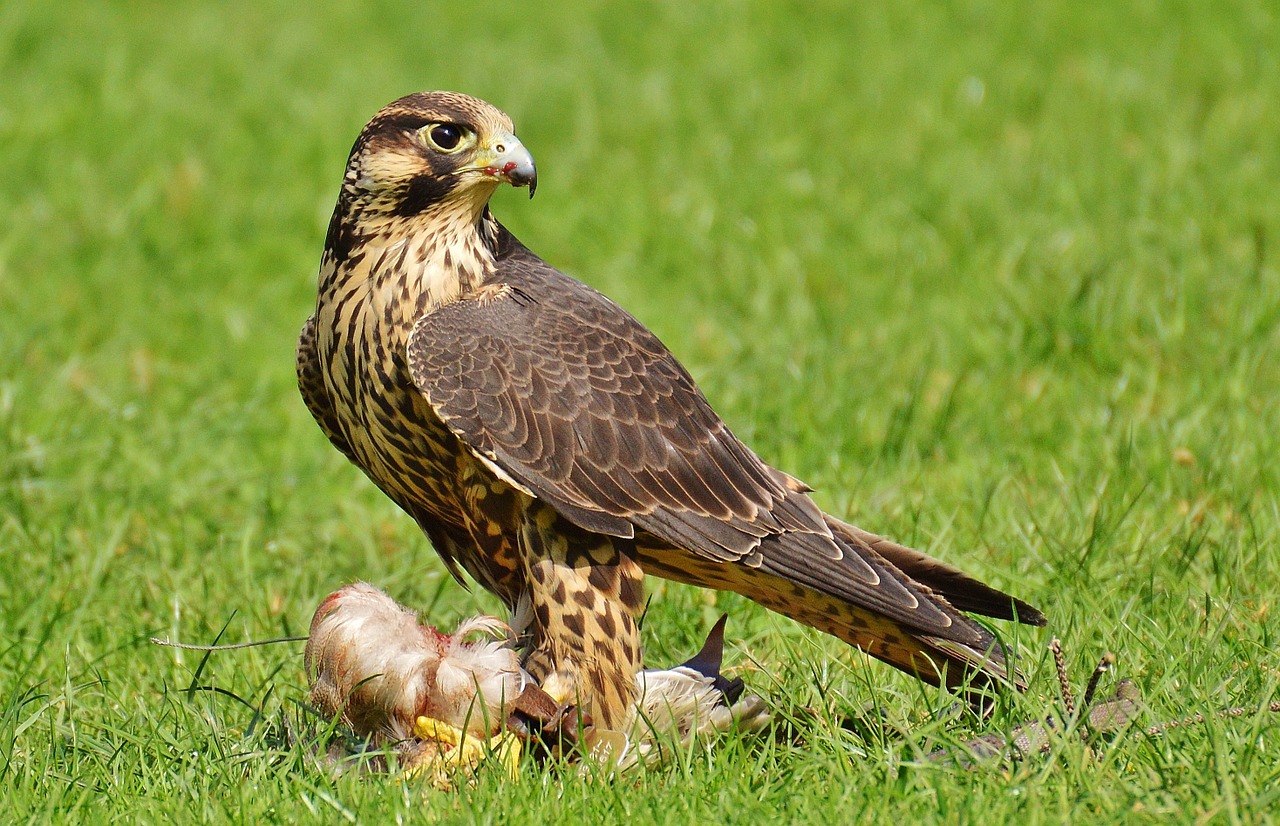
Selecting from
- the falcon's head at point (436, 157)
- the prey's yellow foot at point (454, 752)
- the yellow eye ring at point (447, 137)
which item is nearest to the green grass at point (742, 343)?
the prey's yellow foot at point (454, 752)

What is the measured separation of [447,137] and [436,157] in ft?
0.16

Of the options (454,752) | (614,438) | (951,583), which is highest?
(614,438)

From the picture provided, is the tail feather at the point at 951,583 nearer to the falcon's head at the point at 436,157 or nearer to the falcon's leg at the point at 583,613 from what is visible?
the falcon's leg at the point at 583,613

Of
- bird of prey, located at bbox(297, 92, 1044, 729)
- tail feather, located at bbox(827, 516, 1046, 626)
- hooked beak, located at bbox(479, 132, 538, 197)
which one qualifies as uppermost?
hooked beak, located at bbox(479, 132, 538, 197)

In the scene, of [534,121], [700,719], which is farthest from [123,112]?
[700,719]

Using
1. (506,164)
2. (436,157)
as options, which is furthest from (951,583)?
(436,157)

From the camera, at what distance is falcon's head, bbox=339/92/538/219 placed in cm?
358

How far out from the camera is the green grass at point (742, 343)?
3.26 m

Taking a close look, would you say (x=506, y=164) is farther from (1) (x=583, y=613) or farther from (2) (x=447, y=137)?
(1) (x=583, y=613)

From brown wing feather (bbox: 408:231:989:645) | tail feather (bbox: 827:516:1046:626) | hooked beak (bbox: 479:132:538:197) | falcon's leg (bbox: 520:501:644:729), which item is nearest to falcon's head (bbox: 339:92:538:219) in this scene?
hooked beak (bbox: 479:132:538:197)

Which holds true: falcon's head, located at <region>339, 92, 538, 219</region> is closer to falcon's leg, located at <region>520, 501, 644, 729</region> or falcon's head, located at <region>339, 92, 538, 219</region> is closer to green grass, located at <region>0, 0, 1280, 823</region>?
falcon's leg, located at <region>520, 501, 644, 729</region>

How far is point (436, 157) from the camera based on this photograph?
359 centimetres

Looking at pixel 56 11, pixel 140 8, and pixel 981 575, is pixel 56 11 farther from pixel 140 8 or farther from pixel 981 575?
pixel 981 575

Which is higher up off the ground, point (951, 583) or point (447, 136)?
point (447, 136)
